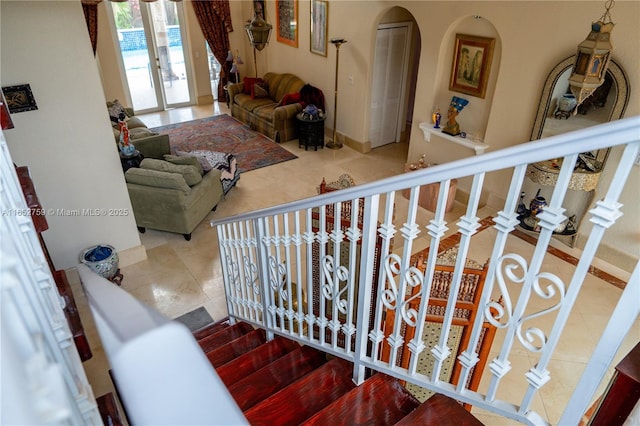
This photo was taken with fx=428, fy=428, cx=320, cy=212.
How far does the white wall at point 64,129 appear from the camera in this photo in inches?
142

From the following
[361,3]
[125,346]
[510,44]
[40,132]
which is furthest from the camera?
[361,3]

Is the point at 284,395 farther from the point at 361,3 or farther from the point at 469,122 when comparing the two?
the point at 361,3

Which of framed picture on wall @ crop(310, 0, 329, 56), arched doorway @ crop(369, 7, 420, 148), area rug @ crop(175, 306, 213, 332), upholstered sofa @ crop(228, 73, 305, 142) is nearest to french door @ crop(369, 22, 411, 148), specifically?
arched doorway @ crop(369, 7, 420, 148)

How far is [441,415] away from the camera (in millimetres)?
1503

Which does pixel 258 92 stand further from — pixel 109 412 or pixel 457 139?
pixel 109 412

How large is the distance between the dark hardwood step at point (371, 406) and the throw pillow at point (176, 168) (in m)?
4.09

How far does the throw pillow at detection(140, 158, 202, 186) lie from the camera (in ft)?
17.2

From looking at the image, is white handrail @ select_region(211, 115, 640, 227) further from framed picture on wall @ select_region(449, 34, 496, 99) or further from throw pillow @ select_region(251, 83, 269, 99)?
throw pillow @ select_region(251, 83, 269, 99)

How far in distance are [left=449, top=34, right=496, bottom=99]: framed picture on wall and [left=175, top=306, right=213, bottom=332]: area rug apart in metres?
4.38

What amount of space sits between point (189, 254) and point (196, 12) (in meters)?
6.78

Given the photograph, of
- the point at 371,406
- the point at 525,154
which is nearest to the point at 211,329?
the point at 371,406

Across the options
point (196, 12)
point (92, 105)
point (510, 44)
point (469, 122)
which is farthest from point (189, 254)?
point (196, 12)

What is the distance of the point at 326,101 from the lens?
8320 millimetres

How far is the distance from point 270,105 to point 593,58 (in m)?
6.01
